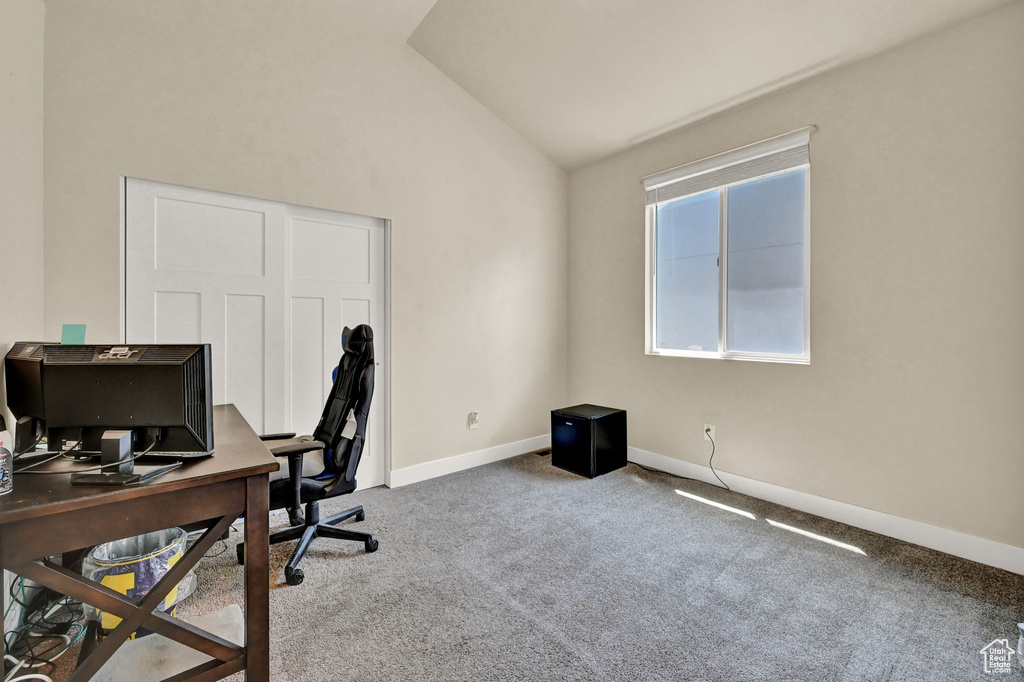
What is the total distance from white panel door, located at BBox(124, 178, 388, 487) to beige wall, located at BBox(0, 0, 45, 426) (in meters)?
0.37

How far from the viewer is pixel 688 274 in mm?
3520

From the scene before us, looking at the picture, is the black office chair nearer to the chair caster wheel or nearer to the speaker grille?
the chair caster wheel

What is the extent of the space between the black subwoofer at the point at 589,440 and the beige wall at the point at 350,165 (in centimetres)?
53

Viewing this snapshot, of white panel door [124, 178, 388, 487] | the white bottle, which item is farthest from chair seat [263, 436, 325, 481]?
the white bottle

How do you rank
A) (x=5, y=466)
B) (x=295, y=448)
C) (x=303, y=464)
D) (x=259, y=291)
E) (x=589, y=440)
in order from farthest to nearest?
1. (x=589, y=440)
2. (x=259, y=291)
3. (x=303, y=464)
4. (x=295, y=448)
5. (x=5, y=466)

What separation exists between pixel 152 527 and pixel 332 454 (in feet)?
3.38

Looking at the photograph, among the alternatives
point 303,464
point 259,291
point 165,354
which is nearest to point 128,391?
point 165,354

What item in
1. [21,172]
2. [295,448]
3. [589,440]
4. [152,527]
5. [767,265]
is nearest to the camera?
[152,527]

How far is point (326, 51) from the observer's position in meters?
2.94

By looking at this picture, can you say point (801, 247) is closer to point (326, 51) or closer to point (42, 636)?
point (326, 51)

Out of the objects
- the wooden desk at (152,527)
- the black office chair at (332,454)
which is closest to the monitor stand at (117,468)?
the wooden desk at (152,527)

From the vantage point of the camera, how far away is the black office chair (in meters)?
2.07

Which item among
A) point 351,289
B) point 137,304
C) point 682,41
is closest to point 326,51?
point 351,289

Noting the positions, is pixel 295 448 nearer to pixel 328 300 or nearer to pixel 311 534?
pixel 311 534
